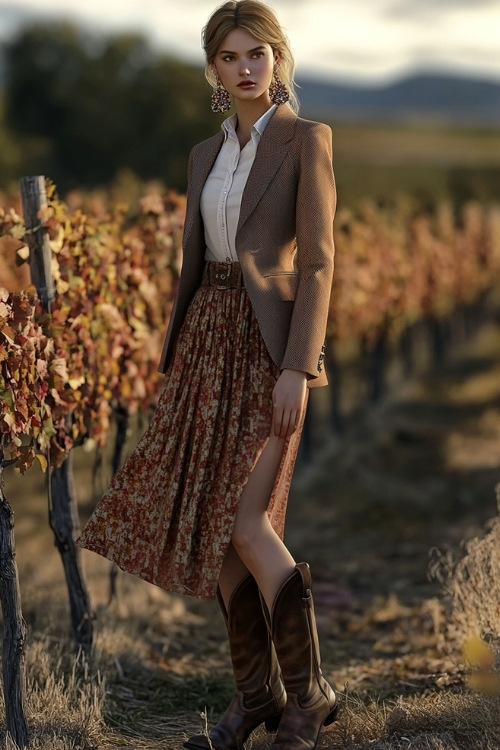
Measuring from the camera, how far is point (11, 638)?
3506mm

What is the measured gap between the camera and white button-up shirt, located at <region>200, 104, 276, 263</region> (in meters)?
3.26

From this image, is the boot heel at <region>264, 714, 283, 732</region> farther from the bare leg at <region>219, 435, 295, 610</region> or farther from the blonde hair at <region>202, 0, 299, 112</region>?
the blonde hair at <region>202, 0, 299, 112</region>

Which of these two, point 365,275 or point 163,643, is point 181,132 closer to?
point 365,275

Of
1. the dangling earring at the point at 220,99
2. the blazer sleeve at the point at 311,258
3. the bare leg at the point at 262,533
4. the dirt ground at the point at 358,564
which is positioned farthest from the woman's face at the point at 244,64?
the dirt ground at the point at 358,564

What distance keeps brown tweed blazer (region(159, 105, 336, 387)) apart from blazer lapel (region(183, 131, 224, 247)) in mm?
234

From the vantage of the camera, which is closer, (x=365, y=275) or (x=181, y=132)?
(x=365, y=275)

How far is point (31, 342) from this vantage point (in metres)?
3.59

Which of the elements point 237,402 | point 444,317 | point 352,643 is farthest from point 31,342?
point 444,317

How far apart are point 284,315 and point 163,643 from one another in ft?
8.52

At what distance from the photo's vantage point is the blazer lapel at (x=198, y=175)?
3.37 m

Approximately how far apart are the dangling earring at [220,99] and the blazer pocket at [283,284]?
0.59 metres

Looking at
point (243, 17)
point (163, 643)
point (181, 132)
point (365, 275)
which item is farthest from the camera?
point (181, 132)

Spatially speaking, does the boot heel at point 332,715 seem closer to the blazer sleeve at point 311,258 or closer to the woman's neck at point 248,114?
the blazer sleeve at point 311,258

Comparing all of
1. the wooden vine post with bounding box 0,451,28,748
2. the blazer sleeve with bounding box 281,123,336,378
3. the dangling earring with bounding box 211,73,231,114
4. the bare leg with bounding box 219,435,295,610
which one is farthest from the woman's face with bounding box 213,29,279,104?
the wooden vine post with bounding box 0,451,28,748
